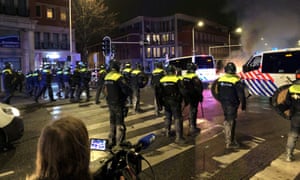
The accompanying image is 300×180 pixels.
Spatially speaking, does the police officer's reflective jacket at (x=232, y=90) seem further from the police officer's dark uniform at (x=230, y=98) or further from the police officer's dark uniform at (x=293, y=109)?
the police officer's dark uniform at (x=293, y=109)

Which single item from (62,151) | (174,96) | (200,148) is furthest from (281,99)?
(62,151)

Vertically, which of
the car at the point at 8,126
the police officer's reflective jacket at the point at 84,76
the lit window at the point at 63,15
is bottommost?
the car at the point at 8,126

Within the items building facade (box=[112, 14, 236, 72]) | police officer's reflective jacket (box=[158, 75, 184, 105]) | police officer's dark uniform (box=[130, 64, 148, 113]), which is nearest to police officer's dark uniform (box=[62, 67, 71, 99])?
police officer's dark uniform (box=[130, 64, 148, 113])

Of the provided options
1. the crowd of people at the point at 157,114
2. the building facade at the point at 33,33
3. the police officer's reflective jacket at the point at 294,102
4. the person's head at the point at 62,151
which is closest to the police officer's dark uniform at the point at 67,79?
the crowd of people at the point at 157,114

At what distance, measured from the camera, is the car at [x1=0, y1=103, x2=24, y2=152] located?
20.8 ft

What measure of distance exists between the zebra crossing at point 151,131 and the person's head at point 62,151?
3.00 ft

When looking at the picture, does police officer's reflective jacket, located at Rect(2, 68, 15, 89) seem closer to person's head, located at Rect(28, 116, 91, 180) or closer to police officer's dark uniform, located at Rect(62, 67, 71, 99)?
police officer's dark uniform, located at Rect(62, 67, 71, 99)

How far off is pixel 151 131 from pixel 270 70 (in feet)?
25.0

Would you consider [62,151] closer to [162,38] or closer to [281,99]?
[281,99]

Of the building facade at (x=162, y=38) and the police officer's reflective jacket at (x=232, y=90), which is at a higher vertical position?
the building facade at (x=162, y=38)

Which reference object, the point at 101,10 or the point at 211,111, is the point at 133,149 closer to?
the point at 211,111

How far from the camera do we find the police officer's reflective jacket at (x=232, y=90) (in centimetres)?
629

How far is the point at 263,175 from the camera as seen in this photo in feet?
15.9

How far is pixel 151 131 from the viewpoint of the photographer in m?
8.09
